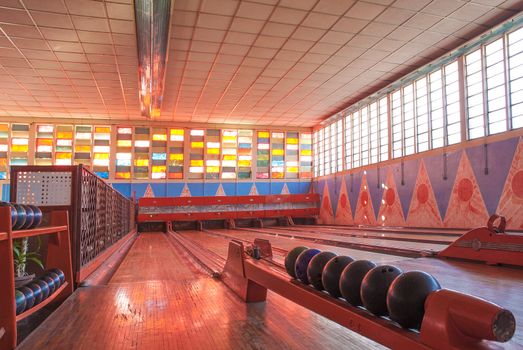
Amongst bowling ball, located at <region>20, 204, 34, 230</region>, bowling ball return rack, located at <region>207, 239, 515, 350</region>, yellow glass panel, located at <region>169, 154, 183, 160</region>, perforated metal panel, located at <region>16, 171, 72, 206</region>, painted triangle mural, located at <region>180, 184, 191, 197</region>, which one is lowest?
bowling ball return rack, located at <region>207, 239, 515, 350</region>

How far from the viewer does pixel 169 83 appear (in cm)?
1252

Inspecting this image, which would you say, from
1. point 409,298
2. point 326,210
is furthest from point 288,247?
point 326,210

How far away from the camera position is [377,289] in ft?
5.97

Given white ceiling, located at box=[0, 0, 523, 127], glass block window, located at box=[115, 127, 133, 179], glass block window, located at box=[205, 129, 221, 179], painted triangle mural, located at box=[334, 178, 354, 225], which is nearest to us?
white ceiling, located at box=[0, 0, 523, 127]

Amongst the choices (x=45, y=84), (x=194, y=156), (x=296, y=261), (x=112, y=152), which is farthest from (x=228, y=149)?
(x=296, y=261)

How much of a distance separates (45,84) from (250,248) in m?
11.4

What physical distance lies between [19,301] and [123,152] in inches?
620

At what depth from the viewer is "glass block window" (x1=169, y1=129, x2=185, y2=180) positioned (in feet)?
58.7

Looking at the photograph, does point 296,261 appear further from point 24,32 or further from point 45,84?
point 45,84

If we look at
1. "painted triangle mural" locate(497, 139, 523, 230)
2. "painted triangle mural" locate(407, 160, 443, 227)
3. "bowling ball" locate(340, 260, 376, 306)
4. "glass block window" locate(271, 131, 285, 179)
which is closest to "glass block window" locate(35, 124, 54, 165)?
"glass block window" locate(271, 131, 285, 179)

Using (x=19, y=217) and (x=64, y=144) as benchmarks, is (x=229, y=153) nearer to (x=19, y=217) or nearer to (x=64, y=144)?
(x=64, y=144)

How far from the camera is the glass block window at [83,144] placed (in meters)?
17.1

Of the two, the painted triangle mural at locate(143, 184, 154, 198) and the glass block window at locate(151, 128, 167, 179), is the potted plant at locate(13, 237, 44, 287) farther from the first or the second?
the glass block window at locate(151, 128, 167, 179)

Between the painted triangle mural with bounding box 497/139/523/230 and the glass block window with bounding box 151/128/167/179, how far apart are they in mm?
13236
